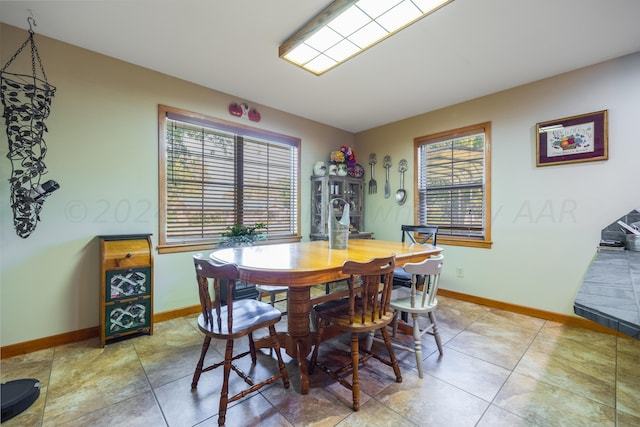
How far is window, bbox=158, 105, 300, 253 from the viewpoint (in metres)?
2.88

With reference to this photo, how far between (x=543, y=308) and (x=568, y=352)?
82cm

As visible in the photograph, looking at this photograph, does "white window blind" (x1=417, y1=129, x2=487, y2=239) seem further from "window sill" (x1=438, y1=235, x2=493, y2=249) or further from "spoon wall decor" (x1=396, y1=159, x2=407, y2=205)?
"spoon wall decor" (x1=396, y1=159, x2=407, y2=205)

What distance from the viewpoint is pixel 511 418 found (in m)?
1.45

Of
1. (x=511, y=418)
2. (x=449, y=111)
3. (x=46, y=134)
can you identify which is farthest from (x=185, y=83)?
(x=511, y=418)

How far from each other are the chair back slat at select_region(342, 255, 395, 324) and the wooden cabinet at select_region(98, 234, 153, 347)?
6.55ft

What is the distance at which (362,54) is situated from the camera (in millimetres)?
2428

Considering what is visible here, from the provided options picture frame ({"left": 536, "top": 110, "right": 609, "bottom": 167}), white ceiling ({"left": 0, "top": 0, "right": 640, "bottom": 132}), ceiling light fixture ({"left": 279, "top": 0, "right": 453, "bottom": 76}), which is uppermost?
white ceiling ({"left": 0, "top": 0, "right": 640, "bottom": 132})

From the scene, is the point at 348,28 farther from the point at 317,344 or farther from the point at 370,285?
the point at 317,344

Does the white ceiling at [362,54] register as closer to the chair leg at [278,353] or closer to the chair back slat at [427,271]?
the chair back slat at [427,271]

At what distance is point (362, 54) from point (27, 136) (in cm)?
293

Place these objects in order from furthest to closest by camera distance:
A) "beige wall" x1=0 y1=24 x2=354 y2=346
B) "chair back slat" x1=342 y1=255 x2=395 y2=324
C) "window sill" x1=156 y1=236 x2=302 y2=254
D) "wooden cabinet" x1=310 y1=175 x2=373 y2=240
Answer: "wooden cabinet" x1=310 y1=175 x2=373 y2=240 → "window sill" x1=156 y1=236 x2=302 y2=254 → "beige wall" x1=0 y1=24 x2=354 y2=346 → "chair back slat" x1=342 y1=255 x2=395 y2=324

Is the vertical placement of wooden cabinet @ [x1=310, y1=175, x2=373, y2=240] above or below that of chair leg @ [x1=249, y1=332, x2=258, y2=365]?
above

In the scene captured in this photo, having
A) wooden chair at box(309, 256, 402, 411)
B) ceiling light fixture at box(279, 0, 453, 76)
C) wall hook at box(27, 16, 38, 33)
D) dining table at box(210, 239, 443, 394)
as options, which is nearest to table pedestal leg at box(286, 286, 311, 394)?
dining table at box(210, 239, 443, 394)

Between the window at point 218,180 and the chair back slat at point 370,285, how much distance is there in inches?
86.1
